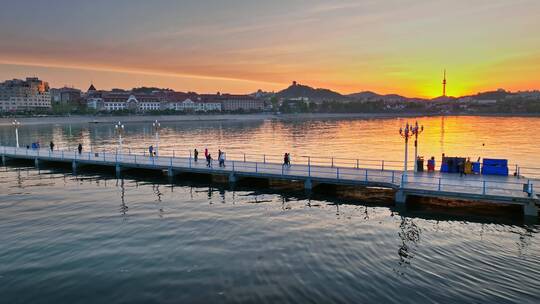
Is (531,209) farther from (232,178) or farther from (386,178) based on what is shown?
(232,178)

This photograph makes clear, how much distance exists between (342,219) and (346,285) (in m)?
9.52

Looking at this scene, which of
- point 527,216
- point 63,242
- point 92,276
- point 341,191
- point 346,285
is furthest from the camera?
point 341,191

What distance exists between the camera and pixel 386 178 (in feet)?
97.6

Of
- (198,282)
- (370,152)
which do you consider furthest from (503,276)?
(370,152)

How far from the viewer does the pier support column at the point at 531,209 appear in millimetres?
23234

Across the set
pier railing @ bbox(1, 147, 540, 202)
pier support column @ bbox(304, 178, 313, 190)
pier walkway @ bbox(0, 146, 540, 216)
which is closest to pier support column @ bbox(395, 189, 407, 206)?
pier walkway @ bbox(0, 146, 540, 216)

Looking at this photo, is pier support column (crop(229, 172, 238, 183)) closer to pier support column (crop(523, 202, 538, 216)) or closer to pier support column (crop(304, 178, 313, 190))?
pier support column (crop(304, 178, 313, 190))

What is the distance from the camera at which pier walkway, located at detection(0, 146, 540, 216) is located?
23984mm

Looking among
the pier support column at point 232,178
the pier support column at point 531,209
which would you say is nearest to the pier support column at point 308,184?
the pier support column at point 232,178

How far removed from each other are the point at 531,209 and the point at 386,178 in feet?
30.5

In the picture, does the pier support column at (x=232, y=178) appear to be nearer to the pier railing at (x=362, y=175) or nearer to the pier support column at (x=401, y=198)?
the pier railing at (x=362, y=175)

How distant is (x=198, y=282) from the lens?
16297mm

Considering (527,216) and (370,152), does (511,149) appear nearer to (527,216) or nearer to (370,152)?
(370,152)

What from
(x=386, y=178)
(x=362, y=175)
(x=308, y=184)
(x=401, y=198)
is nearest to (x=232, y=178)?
(x=308, y=184)
